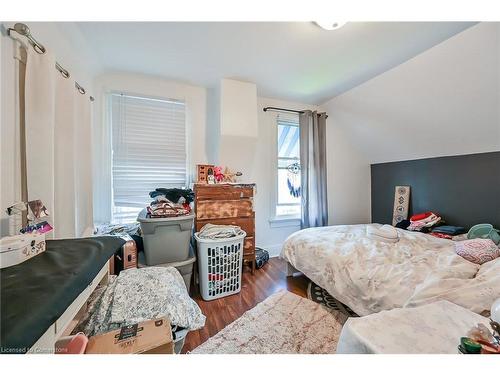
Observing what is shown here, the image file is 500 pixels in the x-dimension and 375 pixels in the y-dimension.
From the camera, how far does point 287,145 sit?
3.16 metres

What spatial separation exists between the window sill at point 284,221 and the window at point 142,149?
1440 millimetres

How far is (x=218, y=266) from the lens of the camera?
1.90 metres

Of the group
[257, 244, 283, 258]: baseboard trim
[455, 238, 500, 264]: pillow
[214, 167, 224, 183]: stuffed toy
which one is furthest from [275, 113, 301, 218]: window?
[455, 238, 500, 264]: pillow

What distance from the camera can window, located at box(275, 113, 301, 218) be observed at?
10.2ft

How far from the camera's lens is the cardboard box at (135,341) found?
753 mm

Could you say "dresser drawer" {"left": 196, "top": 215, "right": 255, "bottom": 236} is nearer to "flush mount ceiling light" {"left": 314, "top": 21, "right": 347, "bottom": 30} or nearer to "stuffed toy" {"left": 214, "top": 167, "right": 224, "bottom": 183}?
"stuffed toy" {"left": 214, "top": 167, "right": 224, "bottom": 183}

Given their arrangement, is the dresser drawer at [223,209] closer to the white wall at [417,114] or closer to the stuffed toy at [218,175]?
the stuffed toy at [218,175]

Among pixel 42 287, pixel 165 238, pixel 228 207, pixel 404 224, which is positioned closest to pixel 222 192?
pixel 228 207

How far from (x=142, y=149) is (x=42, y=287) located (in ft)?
6.59

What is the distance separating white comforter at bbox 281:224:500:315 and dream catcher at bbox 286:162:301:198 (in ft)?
3.48

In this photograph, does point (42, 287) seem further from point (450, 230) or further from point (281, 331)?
point (450, 230)

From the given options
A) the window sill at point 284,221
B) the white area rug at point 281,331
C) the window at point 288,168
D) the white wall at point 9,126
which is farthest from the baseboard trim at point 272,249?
the white wall at point 9,126

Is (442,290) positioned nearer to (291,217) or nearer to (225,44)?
(291,217)

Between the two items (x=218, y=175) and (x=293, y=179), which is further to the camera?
(x=293, y=179)
